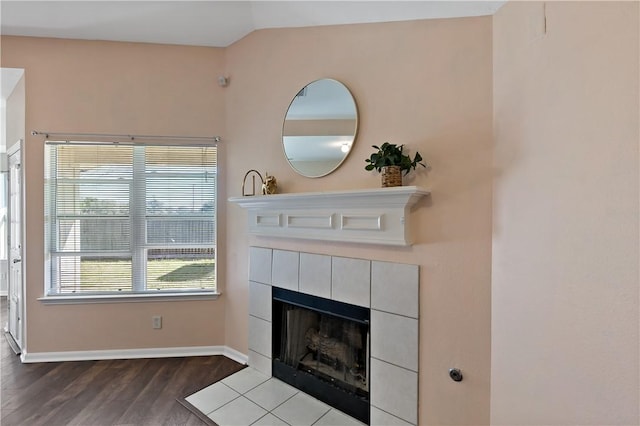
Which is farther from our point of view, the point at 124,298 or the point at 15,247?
the point at 15,247

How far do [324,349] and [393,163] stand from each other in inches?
58.1

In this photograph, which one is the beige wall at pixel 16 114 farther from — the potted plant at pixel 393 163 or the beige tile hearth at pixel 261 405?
the potted plant at pixel 393 163

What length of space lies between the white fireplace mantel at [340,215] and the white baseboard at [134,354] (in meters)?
1.23

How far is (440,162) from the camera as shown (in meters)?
1.67

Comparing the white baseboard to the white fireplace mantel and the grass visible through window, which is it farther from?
the white fireplace mantel

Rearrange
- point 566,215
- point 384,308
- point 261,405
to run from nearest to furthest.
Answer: point 566,215, point 384,308, point 261,405

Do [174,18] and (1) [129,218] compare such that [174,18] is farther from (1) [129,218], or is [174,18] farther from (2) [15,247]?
(2) [15,247]

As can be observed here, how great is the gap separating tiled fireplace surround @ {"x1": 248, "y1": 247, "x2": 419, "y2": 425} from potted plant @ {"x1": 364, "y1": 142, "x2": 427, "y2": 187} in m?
0.51

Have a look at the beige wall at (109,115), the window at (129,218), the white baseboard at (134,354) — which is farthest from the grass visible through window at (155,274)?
A: the white baseboard at (134,354)

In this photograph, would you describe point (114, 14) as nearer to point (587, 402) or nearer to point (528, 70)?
point (528, 70)

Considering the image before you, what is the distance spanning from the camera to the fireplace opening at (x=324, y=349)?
6.63 ft

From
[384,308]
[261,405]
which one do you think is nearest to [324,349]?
[261,405]

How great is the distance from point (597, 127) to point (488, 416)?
1.42 metres

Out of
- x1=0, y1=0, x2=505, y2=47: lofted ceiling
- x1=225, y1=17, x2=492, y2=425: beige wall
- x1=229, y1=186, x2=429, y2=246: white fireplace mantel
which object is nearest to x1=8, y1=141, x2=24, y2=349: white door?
x1=0, y1=0, x2=505, y2=47: lofted ceiling
